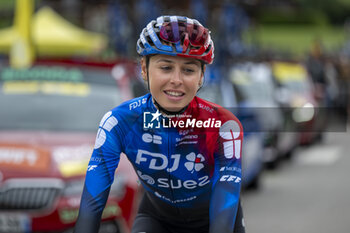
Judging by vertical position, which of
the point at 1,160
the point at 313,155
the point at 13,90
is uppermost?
the point at 13,90

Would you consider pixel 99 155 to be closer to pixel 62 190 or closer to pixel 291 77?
pixel 62 190

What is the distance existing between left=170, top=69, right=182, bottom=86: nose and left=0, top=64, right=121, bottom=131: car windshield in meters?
3.70

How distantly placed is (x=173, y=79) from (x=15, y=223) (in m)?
2.97

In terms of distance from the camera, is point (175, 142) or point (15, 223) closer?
point (175, 142)

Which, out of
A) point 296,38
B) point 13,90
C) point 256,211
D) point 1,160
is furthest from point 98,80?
point 296,38

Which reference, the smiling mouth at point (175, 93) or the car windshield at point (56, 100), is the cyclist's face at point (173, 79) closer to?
the smiling mouth at point (175, 93)

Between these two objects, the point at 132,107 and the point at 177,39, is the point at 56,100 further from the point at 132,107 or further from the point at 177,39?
the point at 177,39

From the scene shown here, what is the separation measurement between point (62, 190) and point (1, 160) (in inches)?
24.9

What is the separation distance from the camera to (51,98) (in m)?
6.99

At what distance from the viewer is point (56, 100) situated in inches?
Result: 274

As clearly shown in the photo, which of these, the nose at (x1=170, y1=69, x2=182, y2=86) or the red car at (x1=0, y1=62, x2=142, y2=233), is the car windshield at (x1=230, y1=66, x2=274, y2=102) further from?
the nose at (x1=170, y1=69, x2=182, y2=86)

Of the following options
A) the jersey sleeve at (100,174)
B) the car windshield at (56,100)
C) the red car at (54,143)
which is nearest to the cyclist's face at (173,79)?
the jersey sleeve at (100,174)

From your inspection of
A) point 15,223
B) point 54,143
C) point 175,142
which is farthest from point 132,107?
point 54,143

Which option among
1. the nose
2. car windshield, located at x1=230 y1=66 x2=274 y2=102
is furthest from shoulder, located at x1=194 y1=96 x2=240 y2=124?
car windshield, located at x1=230 y1=66 x2=274 y2=102
